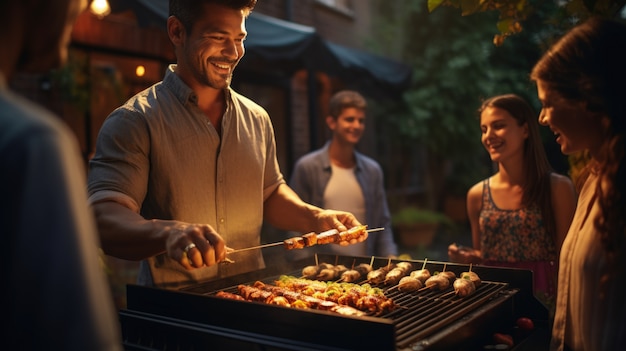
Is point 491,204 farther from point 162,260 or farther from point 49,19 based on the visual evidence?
point 49,19

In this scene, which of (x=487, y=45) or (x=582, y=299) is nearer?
(x=582, y=299)

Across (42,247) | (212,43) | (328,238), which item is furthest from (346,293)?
(42,247)

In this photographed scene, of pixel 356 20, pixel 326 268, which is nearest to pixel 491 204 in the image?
pixel 326 268

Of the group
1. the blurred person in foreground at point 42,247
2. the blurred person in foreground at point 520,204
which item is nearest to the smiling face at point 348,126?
the blurred person in foreground at point 520,204

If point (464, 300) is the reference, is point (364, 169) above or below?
above

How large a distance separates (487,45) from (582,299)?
11.1 meters

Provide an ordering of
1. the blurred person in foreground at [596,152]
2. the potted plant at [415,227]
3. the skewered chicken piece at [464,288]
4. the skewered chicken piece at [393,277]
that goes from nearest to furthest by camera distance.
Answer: the blurred person in foreground at [596,152], the skewered chicken piece at [464,288], the skewered chicken piece at [393,277], the potted plant at [415,227]

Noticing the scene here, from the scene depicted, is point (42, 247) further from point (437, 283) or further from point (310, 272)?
point (310, 272)

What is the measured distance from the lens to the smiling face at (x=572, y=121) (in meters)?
2.20

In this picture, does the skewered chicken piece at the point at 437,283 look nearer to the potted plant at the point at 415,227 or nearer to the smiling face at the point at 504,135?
the smiling face at the point at 504,135

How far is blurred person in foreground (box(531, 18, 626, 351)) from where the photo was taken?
2.08m

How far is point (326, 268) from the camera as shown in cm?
371

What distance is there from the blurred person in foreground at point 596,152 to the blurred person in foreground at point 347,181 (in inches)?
155

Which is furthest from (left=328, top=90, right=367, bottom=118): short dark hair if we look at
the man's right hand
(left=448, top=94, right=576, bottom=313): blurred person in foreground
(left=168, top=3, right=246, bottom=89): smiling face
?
the man's right hand
